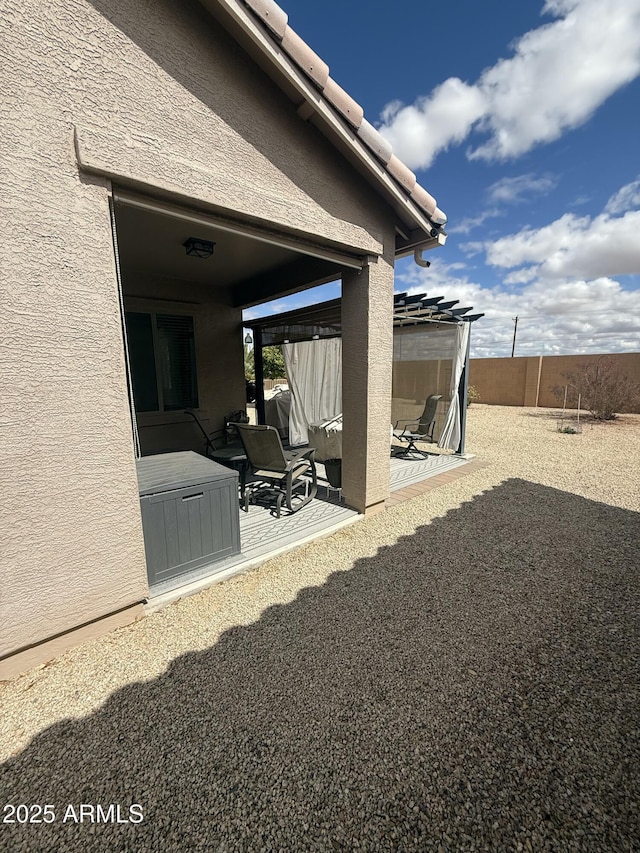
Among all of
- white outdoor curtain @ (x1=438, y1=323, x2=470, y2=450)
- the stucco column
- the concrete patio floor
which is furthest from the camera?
white outdoor curtain @ (x1=438, y1=323, x2=470, y2=450)

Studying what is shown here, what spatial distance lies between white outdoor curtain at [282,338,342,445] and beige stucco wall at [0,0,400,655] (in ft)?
19.9

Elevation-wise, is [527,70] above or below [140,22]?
above

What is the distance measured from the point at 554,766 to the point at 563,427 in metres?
11.9

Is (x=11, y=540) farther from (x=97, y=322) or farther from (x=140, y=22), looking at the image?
(x=140, y=22)

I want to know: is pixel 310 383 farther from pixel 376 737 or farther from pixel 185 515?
pixel 376 737

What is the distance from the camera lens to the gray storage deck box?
2.98 meters

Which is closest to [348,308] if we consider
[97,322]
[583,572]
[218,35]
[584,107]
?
[218,35]

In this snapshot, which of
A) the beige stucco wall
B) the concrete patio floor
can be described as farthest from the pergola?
the beige stucco wall

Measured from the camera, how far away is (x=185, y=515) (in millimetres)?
3152

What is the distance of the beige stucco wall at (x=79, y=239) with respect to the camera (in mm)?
2059

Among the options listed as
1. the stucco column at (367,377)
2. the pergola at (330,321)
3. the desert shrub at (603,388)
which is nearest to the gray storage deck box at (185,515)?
the stucco column at (367,377)

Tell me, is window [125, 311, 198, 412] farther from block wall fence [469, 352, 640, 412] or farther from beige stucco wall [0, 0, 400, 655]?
block wall fence [469, 352, 640, 412]

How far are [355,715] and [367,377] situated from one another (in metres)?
3.21

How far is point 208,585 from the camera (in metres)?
3.19
